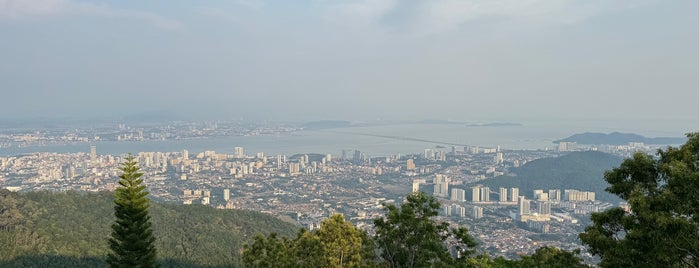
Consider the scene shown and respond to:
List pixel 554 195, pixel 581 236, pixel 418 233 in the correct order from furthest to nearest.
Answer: pixel 554 195, pixel 418 233, pixel 581 236

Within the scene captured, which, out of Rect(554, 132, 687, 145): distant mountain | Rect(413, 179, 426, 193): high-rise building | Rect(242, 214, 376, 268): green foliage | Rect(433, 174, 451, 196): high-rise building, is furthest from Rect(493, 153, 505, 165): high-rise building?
Rect(242, 214, 376, 268): green foliage

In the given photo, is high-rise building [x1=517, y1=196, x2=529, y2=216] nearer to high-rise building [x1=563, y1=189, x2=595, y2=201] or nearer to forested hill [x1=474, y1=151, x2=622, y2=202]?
high-rise building [x1=563, y1=189, x2=595, y2=201]

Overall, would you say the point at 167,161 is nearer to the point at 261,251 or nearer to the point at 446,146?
the point at 446,146

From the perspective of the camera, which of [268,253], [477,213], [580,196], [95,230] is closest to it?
[268,253]

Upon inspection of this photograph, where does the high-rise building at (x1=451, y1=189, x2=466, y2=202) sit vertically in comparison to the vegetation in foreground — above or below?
below

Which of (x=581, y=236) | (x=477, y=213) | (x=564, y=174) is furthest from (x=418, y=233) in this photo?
(x=564, y=174)

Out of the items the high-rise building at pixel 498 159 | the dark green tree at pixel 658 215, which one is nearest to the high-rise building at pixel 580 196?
the high-rise building at pixel 498 159

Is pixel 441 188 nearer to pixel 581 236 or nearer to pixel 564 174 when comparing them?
pixel 564 174
